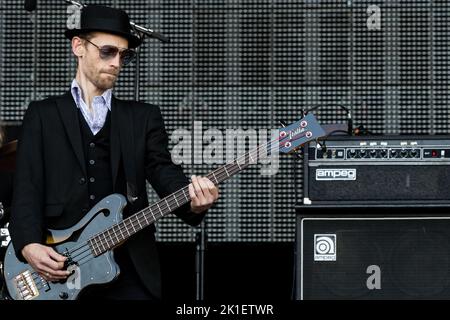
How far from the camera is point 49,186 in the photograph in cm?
399

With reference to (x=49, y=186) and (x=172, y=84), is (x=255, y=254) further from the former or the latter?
(x=49, y=186)

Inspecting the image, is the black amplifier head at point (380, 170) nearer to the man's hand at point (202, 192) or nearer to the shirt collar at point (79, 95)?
the man's hand at point (202, 192)

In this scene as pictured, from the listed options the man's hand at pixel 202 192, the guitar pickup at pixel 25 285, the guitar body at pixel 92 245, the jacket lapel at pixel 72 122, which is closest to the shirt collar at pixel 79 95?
the jacket lapel at pixel 72 122

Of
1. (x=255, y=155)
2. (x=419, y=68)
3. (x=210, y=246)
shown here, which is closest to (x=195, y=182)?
(x=255, y=155)

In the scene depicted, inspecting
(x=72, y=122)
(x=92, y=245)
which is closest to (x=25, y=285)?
(x=92, y=245)

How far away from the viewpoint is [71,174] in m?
3.97

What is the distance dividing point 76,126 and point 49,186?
10.3 inches

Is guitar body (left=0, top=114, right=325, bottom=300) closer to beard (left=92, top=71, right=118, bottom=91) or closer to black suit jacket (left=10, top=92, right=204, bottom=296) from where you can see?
black suit jacket (left=10, top=92, right=204, bottom=296)

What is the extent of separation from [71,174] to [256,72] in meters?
2.68

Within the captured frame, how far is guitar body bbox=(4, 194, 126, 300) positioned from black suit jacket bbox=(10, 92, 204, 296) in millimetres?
53

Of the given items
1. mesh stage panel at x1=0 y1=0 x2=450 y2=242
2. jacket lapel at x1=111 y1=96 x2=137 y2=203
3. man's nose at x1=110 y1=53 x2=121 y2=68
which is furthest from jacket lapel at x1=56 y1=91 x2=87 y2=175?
mesh stage panel at x1=0 y1=0 x2=450 y2=242

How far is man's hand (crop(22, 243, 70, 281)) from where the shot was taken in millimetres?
3904

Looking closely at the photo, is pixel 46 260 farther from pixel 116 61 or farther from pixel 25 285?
pixel 116 61
